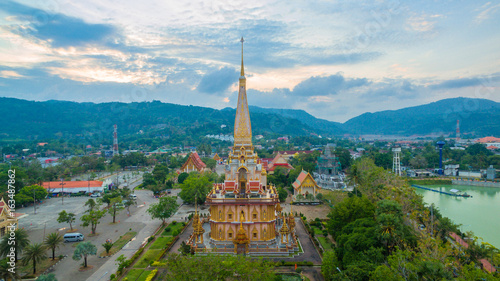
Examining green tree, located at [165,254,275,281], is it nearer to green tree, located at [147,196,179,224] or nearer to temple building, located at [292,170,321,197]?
green tree, located at [147,196,179,224]

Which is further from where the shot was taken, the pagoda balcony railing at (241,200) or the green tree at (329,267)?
the pagoda balcony railing at (241,200)

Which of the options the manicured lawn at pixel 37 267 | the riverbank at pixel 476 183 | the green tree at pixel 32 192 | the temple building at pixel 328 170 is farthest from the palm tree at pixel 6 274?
the riverbank at pixel 476 183

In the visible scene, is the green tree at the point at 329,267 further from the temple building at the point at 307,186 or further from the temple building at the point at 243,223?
the temple building at the point at 307,186

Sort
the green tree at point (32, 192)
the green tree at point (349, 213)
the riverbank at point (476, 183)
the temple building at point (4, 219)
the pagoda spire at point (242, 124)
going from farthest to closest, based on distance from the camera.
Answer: the riverbank at point (476, 183) → the green tree at point (32, 192) → the pagoda spire at point (242, 124) → the green tree at point (349, 213) → the temple building at point (4, 219)

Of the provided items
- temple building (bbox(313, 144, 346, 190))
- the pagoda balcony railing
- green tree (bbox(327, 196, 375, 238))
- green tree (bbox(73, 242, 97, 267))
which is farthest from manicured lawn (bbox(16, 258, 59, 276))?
temple building (bbox(313, 144, 346, 190))

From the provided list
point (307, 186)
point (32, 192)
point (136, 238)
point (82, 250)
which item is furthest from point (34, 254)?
point (307, 186)

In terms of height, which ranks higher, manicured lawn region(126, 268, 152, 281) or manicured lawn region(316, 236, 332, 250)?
manicured lawn region(126, 268, 152, 281)

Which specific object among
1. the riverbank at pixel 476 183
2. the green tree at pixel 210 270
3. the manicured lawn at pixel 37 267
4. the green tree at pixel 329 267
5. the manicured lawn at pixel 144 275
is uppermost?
the green tree at pixel 210 270
